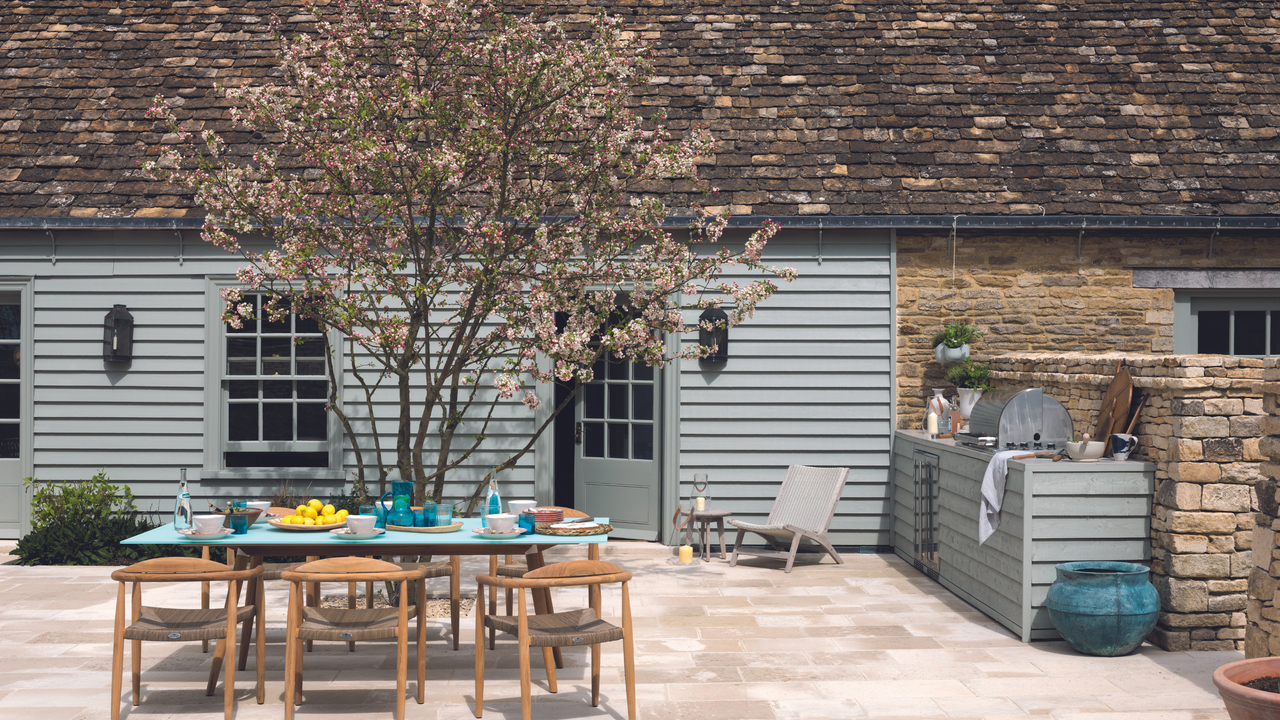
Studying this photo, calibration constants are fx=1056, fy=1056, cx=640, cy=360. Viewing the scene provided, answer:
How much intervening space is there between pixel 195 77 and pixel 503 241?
509 cm

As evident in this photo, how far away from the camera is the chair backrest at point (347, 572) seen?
4555 millimetres

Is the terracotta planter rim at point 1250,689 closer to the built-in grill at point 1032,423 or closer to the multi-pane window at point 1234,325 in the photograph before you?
the built-in grill at point 1032,423

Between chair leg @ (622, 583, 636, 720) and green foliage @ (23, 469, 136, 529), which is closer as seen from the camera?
chair leg @ (622, 583, 636, 720)

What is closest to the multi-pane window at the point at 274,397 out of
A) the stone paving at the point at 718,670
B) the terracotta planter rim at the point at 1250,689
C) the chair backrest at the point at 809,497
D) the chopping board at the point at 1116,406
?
the stone paving at the point at 718,670

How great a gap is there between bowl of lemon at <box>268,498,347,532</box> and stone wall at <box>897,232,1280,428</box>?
A: 207 inches

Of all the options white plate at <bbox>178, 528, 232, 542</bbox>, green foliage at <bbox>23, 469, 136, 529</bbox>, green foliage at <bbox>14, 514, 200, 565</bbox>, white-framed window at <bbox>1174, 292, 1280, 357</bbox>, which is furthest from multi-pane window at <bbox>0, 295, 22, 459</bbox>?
white-framed window at <bbox>1174, 292, 1280, 357</bbox>

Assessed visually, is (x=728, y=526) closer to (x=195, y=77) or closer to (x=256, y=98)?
(x=256, y=98)

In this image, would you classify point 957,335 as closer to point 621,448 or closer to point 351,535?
point 621,448

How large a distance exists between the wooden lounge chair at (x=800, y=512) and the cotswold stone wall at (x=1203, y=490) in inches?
104

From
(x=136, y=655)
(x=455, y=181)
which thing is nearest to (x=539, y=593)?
(x=136, y=655)

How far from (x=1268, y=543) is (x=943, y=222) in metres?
4.30

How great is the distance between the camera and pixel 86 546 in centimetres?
838

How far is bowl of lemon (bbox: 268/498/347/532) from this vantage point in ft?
17.2

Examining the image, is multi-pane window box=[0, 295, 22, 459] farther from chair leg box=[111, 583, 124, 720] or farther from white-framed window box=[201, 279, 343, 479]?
chair leg box=[111, 583, 124, 720]
